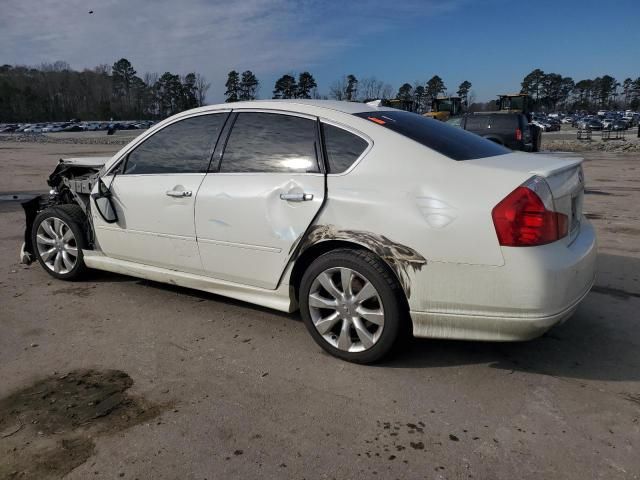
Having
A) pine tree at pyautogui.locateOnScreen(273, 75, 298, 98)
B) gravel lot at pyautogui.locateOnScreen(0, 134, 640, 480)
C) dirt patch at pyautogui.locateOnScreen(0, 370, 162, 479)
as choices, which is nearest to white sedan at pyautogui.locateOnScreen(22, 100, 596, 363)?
A: gravel lot at pyautogui.locateOnScreen(0, 134, 640, 480)

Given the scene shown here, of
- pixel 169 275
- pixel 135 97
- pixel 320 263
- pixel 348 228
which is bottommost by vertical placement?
pixel 169 275

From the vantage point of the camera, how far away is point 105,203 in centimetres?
446

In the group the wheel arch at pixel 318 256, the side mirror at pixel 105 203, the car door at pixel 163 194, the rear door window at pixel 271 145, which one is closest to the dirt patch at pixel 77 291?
the car door at pixel 163 194

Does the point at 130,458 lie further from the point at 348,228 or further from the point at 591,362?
the point at 591,362

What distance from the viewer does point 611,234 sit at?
7000 millimetres

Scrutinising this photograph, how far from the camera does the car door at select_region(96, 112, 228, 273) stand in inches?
156

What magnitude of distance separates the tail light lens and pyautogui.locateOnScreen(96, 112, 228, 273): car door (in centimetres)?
218

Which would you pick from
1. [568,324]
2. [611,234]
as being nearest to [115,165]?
[568,324]

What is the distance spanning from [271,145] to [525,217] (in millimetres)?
1768

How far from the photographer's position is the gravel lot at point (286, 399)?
2.41 m

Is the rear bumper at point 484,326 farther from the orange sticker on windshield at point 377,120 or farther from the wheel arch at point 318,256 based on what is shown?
the orange sticker on windshield at point 377,120

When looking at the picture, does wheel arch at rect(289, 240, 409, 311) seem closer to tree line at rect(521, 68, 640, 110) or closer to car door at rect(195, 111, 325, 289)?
car door at rect(195, 111, 325, 289)

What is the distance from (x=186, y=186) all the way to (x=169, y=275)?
0.75 metres

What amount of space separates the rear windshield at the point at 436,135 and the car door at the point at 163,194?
126 cm
